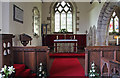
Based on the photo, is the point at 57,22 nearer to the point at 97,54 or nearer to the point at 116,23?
the point at 116,23

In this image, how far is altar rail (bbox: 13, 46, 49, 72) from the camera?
12.1 ft

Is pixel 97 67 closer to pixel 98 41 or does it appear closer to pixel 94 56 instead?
pixel 94 56

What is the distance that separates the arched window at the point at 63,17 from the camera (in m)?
10.3

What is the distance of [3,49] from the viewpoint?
111 inches

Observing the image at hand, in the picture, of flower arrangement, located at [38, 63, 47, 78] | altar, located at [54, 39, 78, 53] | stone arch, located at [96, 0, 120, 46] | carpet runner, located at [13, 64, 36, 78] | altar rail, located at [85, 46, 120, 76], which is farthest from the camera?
altar, located at [54, 39, 78, 53]

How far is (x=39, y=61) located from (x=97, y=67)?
1.53 metres

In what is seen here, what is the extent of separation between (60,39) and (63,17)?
2171 mm

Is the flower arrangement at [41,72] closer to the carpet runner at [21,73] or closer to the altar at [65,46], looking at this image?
the carpet runner at [21,73]

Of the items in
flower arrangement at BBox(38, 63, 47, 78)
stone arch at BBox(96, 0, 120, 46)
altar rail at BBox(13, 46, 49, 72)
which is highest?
stone arch at BBox(96, 0, 120, 46)

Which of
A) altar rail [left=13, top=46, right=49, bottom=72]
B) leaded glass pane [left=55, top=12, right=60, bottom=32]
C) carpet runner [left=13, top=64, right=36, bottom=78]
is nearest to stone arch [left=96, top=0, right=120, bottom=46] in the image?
leaded glass pane [left=55, top=12, right=60, bottom=32]

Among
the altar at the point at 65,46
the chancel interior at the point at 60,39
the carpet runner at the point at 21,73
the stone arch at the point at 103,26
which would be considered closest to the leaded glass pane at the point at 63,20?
the chancel interior at the point at 60,39

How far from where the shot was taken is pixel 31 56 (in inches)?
147

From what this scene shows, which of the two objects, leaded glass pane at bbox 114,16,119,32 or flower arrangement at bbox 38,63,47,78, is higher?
leaded glass pane at bbox 114,16,119,32

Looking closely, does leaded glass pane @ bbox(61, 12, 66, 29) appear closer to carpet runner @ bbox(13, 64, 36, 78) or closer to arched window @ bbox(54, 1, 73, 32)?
arched window @ bbox(54, 1, 73, 32)
